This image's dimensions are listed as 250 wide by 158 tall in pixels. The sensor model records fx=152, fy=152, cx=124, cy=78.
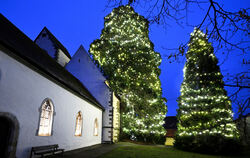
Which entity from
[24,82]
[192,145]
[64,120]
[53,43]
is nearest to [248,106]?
[24,82]

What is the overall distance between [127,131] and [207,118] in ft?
27.3

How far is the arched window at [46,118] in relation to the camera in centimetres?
728

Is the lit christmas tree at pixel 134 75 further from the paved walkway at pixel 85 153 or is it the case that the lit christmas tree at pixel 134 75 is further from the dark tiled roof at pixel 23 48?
the dark tiled roof at pixel 23 48

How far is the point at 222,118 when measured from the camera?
11.0 metres

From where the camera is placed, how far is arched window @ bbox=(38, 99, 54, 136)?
7.28m

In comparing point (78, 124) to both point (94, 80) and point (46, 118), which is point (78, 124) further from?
point (94, 80)

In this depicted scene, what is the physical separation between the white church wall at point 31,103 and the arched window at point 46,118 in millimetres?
212

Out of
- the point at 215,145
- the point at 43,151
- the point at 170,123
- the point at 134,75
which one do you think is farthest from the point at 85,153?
the point at 170,123

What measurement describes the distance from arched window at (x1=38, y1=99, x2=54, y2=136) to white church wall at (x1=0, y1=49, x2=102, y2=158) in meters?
0.21

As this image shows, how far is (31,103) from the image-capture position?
6.51 m

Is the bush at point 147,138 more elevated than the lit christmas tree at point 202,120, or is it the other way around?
the lit christmas tree at point 202,120

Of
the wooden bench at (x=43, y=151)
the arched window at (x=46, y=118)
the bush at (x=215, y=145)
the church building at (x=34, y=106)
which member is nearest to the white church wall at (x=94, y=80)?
the church building at (x=34, y=106)

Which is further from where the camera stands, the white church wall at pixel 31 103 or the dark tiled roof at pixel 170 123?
the dark tiled roof at pixel 170 123

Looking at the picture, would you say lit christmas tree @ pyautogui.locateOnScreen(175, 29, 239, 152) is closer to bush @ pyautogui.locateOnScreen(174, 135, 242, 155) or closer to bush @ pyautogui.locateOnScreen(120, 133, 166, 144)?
bush @ pyautogui.locateOnScreen(174, 135, 242, 155)
